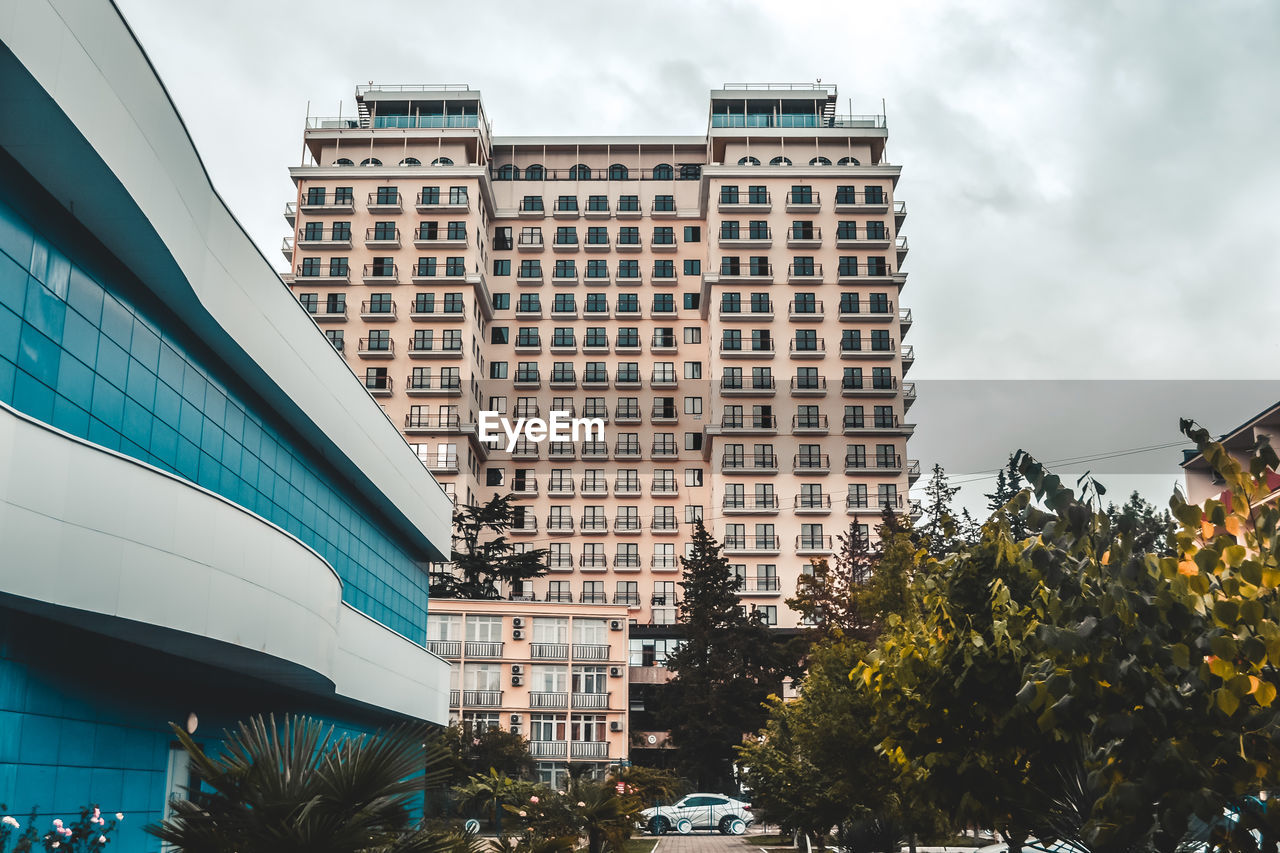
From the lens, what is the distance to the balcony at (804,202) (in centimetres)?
8894

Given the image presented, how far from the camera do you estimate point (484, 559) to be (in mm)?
78500

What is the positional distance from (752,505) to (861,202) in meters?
25.1

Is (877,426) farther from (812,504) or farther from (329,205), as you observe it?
(329,205)

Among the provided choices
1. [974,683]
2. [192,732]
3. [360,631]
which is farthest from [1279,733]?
[360,631]

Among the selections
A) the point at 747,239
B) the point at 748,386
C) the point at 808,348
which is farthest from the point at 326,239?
the point at 808,348

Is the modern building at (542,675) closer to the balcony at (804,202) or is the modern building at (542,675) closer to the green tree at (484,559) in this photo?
the green tree at (484,559)

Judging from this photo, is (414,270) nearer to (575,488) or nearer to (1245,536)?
(575,488)

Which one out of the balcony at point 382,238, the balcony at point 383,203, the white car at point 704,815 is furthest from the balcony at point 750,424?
the white car at point 704,815

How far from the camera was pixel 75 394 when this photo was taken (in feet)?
49.7

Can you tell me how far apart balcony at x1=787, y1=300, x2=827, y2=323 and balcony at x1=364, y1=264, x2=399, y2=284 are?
97.4 feet

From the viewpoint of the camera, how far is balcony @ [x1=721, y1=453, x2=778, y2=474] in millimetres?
84438

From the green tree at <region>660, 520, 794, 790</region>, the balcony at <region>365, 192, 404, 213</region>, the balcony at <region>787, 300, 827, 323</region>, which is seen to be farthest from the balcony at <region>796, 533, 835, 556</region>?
the balcony at <region>365, 192, 404, 213</region>

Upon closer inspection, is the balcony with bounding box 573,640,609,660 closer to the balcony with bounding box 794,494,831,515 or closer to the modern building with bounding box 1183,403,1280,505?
the balcony with bounding box 794,494,831,515

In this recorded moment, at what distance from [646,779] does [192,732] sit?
17569mm
